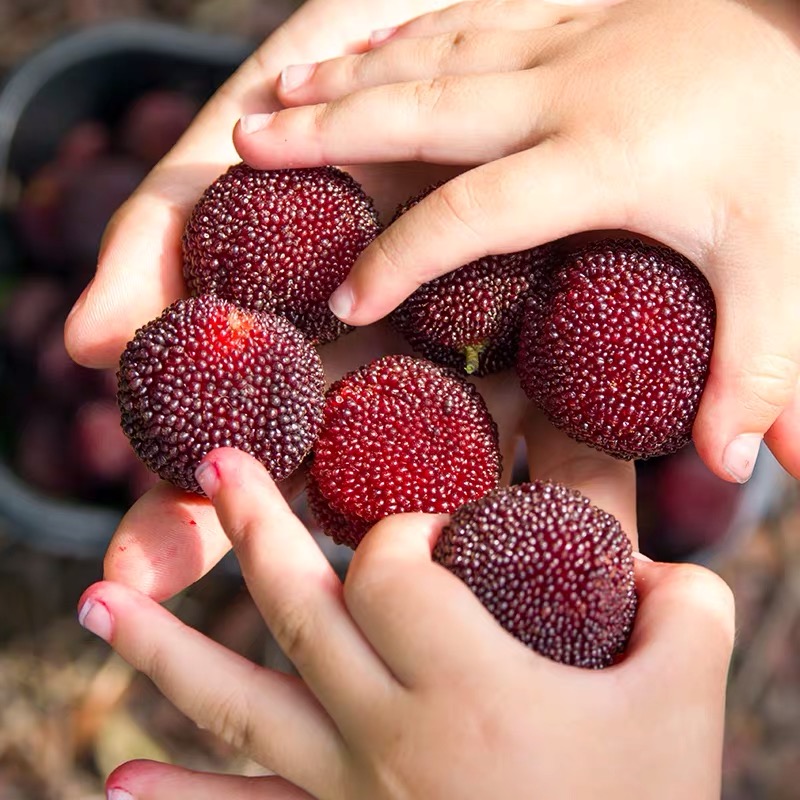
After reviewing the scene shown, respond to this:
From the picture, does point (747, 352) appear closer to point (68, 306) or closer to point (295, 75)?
point (295, 75)

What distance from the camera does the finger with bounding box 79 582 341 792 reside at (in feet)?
3.09

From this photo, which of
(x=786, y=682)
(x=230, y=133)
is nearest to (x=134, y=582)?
(x=230, y=133)

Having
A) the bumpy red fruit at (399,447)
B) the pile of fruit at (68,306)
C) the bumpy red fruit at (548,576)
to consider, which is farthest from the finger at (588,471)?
the pile of fruit at (68,306)

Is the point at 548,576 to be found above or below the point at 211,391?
below

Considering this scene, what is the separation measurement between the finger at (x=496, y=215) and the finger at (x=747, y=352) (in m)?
0.16

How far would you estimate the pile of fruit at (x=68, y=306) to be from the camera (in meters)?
1.74

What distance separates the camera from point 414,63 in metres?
1.34

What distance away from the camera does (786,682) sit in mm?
2002

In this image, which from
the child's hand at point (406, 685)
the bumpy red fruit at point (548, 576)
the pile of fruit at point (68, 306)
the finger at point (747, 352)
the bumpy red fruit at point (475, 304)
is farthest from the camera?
the pile of fruit at point (68, 306)

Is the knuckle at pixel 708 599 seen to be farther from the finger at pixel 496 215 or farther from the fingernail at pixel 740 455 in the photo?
the finger at pixel 496 215

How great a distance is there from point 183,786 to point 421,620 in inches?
12.9

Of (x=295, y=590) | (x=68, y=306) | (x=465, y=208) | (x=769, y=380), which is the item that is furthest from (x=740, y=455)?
(x=68, y=306)

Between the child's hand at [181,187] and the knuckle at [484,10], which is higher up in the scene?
the knuckle at [484,10]

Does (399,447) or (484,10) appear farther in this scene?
(484,10)
